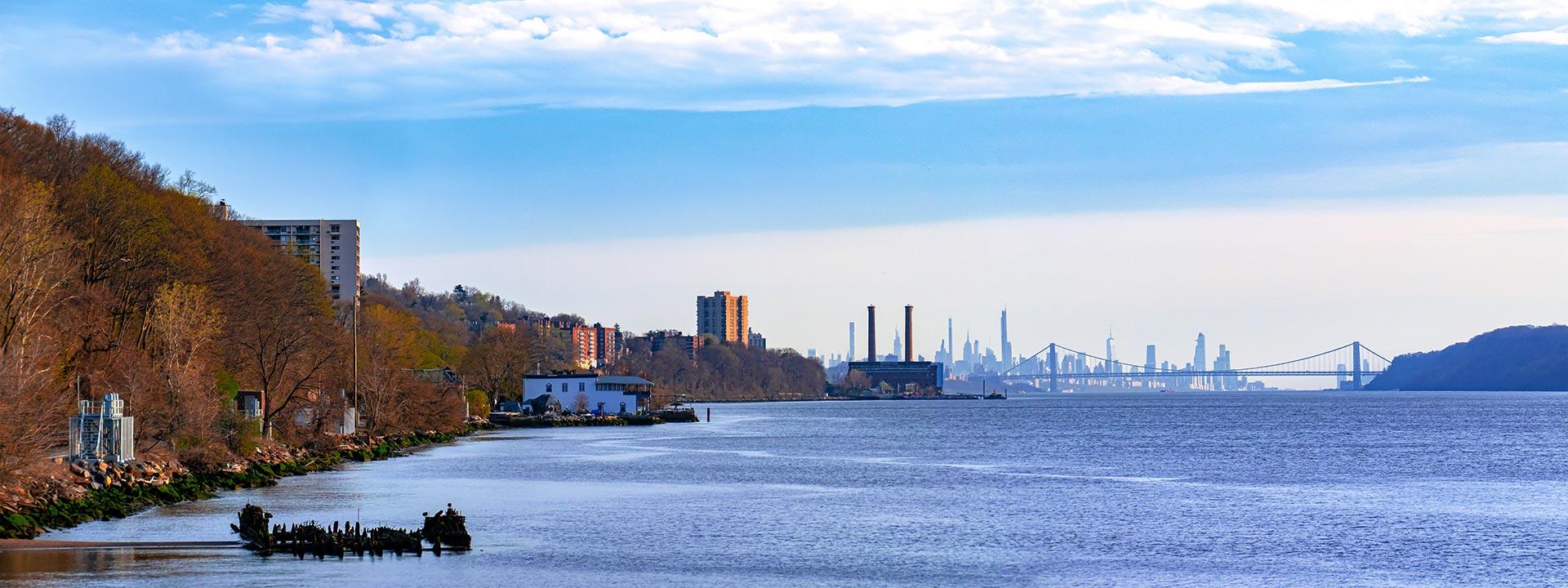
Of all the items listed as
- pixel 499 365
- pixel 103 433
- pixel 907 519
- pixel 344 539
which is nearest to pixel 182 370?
pixel 103 433

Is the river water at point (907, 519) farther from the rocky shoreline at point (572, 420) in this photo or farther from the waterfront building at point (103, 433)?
the rocky shoreline at point (572, 420)

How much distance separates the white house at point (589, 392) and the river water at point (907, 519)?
55.5m

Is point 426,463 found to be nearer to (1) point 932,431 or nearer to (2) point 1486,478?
(2) point 1486,478

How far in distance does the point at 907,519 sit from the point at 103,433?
24.5 m

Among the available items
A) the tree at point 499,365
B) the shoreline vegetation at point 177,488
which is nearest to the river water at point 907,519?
the shoreline vegetation at point 177,488

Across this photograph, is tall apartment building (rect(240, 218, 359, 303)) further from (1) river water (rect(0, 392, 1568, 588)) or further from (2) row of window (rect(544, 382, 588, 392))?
(1) river water (rect(0, 392, 1568, 588))

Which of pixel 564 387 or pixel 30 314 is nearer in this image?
pixel 30 314

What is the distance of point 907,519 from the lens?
43781 mm

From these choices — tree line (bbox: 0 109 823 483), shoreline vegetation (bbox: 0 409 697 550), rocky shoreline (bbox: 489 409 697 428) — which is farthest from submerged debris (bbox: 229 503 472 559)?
rocky shoreline (bbox: 489 409 697 428)

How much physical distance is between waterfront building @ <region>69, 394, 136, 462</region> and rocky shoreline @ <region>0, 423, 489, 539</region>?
583 millimetres

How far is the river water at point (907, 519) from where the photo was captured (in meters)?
31.2

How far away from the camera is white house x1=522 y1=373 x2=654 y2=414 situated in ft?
468

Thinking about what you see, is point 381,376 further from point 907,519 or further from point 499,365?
point 907,519

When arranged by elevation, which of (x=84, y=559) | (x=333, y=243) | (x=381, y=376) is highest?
(x=333, y=243)
